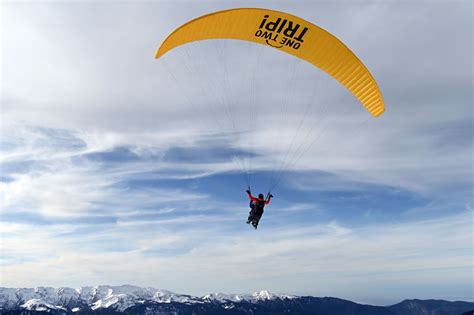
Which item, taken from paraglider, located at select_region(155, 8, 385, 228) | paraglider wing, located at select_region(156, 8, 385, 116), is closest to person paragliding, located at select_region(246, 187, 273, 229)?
paraglider, located at select_region(155, 8, 385, 228)

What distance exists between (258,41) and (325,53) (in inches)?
154

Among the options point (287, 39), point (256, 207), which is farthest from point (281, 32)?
point (256, 207)

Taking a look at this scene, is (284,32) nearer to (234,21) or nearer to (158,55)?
(234,21)

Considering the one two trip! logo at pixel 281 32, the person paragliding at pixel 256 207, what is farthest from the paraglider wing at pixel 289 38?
the person paragliding at pixel 256 207

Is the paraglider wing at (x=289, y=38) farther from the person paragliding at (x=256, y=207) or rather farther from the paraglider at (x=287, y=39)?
the person paragliding at (x=256, y=207)

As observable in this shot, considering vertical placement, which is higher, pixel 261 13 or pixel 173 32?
pixel 261 13

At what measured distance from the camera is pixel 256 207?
23469 mm

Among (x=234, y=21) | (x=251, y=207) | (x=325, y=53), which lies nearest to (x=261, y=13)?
(x=234, y=21)

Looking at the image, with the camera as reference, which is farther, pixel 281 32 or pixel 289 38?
pixel 289 38

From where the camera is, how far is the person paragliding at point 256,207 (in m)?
23.4

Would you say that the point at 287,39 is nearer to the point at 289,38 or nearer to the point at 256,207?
the point at 289,38

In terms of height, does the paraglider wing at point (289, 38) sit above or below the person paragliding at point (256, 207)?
above

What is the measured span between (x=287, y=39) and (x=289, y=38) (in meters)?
0.16

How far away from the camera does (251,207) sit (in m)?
23.9
